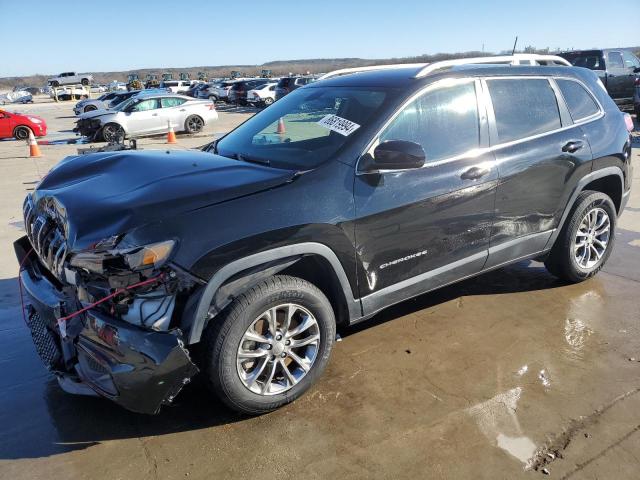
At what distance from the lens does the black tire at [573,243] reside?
14.2ft

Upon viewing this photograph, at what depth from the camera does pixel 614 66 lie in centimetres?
1730

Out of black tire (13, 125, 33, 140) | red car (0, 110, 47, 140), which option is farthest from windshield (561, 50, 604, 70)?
black tire (13, 125, 33, 140)

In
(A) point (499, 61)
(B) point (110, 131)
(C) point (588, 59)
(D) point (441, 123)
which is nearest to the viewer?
(D) point (441, 123)

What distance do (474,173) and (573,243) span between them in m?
1.49

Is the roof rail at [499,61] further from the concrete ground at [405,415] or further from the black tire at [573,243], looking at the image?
the concrete ground at [405,415]

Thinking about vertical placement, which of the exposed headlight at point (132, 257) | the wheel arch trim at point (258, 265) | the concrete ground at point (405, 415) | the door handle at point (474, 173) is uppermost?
the door handle at point (474, 173)

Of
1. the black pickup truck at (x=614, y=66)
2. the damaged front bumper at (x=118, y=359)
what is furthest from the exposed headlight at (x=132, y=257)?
the black pickup truck at (x=614, y=66)

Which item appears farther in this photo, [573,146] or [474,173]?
[573,146]

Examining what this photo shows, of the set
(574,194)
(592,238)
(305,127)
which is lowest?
(592,238)

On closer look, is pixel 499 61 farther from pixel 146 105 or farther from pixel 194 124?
pixel 194 124

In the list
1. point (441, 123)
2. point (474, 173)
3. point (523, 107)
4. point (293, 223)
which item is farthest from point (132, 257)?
point (523, 107)

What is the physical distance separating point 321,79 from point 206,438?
2844mm

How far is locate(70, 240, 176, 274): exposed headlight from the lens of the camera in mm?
2473

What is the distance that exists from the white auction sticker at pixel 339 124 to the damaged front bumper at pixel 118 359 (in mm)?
1598
